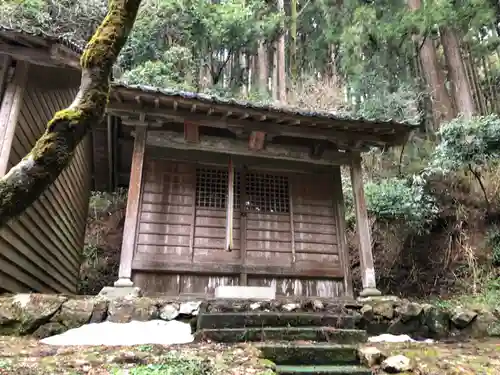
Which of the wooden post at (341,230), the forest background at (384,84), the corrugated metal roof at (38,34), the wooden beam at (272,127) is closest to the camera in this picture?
the corrugated metal roof at (38,34)

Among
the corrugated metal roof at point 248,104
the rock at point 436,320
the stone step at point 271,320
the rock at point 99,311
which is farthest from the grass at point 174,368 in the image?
the corrugated metal roof at point 248,104

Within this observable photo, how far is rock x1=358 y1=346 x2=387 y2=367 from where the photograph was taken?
13.3ft

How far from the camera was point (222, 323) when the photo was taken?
16.1 feet

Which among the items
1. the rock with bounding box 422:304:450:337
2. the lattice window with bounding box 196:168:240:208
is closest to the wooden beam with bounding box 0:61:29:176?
the lattice window with bounding box 196:168:240:208

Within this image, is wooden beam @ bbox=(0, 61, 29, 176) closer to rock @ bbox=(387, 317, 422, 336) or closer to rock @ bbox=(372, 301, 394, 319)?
rock @ bbox=(372, 301, 394, 319)

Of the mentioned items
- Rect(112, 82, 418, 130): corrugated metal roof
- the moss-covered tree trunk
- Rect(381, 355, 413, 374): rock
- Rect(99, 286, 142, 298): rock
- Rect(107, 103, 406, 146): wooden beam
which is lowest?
Rect(381, 355, 413, 374): rock

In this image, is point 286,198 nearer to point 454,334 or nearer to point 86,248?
point 454,334

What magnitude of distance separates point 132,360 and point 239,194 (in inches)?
174

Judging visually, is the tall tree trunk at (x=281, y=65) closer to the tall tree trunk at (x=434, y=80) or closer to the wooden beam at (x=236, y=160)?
the tall tree trunk at (x=434, y=80)

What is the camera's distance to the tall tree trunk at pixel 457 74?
1224cm

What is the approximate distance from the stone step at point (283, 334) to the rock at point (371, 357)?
0.49 metres

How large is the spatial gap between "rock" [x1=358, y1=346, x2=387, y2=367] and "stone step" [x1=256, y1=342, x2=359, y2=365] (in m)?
0.09

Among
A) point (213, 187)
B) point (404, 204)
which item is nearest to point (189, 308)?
point (213, 187)

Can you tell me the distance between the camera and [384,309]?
5.88 m
